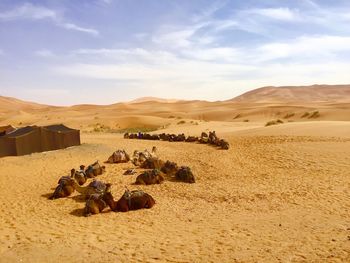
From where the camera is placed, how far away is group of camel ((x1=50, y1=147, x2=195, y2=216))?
1110cm

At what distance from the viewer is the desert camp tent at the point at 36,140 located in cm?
1961

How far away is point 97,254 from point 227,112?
50.5m

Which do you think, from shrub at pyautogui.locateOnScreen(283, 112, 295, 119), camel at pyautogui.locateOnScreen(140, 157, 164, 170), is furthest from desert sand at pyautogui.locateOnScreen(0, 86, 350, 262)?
shrub at pyautogui.locateOnScreen(283, 112, 295, 119)

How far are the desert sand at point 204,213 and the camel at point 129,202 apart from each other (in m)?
0.23

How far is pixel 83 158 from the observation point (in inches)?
768

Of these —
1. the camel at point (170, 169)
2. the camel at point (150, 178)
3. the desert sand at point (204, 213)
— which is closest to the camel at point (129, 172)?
the desert sand at point (204, 213)

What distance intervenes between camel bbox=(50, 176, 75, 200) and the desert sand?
287 mm

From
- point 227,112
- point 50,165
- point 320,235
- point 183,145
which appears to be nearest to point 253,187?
point 320,235

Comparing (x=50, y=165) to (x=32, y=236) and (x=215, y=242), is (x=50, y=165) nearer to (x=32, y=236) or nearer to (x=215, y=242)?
(x=32, y=236)

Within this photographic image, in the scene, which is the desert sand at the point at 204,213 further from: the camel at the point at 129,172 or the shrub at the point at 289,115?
the shrub at the point at 289,115

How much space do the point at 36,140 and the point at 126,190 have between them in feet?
34.3

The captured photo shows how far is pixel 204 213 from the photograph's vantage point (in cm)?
1085

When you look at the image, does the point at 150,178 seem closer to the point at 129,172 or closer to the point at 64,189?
the point at 129,172

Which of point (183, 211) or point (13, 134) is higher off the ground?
point (13, 134)
